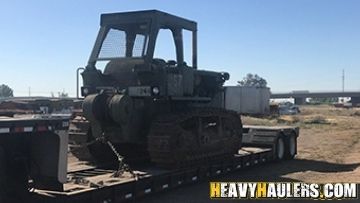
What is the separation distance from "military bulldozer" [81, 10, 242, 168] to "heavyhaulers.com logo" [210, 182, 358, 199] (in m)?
0.83

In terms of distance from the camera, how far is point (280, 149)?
16359 millimetres

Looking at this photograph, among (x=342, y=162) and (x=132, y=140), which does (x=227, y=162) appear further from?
(x=342, y=162)

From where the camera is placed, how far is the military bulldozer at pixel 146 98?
1013 centimetres

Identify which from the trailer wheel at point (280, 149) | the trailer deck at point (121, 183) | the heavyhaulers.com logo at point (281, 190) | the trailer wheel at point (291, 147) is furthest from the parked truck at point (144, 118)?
the trailer wheel at point (291, 147)

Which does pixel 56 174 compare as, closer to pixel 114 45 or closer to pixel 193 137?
pixel 193 137

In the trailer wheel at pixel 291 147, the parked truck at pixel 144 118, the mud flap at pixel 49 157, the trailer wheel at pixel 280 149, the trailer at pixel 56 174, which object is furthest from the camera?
the trailer wheel at pixel 291 147

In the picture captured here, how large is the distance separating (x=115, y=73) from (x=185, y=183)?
2589 mm

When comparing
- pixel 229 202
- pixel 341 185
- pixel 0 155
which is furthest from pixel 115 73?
pixel 341 185

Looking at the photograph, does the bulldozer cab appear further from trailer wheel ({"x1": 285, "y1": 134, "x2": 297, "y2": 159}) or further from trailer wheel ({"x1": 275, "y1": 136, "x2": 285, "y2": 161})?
trailer wheel ({"x1": 285, "y1": 134, "x2": 297, "y2": 159})

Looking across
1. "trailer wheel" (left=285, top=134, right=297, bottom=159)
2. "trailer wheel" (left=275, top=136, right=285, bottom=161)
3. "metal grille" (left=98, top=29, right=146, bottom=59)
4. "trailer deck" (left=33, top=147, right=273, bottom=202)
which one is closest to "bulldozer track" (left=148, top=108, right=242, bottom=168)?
"trailer deck" (left=33, top=147, right=273, bottom=202)

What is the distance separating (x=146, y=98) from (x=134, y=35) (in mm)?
1436

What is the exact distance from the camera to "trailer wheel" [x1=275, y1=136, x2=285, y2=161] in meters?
16.0

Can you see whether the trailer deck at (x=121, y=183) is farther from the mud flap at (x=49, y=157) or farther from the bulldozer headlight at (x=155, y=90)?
the bulldozer headlight at (x=155, y=90)

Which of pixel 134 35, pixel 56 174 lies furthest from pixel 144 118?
pixel 56 174
